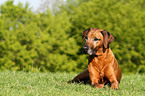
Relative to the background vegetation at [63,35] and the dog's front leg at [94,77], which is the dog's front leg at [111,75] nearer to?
the dog's front leg at [94,77]

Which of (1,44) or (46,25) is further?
(46,25)

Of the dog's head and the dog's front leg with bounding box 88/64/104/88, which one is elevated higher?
the dog's head

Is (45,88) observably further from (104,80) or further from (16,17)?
(16,17)

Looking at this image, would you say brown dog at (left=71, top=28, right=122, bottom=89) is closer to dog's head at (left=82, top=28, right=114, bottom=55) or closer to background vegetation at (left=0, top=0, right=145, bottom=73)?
dog's head at (left=82, top=28, right=114, bottom=55)

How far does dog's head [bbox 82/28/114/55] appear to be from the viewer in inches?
232

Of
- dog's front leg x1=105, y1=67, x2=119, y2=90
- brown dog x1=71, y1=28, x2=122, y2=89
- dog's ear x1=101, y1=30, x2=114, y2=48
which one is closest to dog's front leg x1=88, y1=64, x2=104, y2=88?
brown dog x1=71, y1=28, x2=122, y2=89

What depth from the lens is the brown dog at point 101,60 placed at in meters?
6.04

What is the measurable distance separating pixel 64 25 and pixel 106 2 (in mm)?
7312

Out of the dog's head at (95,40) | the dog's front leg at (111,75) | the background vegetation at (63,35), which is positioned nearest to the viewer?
the dog's head at (95,40)

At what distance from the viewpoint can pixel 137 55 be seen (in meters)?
33.5

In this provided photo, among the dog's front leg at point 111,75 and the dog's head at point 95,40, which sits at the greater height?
the dog's head at point 95,40

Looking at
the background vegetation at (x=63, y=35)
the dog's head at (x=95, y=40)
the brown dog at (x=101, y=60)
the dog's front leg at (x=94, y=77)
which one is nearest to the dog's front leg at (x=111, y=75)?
the brown dog at (x=101, y=60)

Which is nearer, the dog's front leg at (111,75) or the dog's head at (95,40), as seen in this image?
Result: the dog's head at (95,40)

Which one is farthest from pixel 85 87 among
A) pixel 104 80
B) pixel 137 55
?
pixel 137 55
